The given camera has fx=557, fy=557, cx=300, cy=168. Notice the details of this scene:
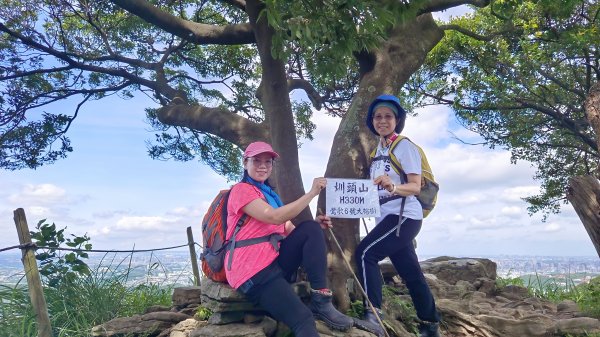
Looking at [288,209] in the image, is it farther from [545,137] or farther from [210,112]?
[545,137]

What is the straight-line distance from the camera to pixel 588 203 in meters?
5.92

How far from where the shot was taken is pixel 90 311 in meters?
5.94

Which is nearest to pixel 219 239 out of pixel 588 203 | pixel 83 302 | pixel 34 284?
pixel 34 284

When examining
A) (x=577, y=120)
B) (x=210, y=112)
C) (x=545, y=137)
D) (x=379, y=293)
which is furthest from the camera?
(x=545, y=137)

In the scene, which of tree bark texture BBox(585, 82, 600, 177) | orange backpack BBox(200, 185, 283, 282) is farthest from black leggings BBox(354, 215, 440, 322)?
tree bark texture BBox(585, 82, 600, 177)

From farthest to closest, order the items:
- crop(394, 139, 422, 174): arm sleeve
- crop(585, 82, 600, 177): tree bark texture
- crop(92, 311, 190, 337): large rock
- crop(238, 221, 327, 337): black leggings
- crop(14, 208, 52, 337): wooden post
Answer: crop(585, 82, 600, 177): tree bark texture
crop(92, 311, 190, 337): large rock
crop(14, 208, 52, 337): wooden post
crop(394, 139, 422, 174): arm sleeve
crop(238, 221, 327, 337): black leggings

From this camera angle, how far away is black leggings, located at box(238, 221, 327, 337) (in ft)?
13.5

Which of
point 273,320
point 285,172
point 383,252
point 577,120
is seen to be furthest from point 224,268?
point 577,120

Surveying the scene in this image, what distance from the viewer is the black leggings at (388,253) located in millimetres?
4711

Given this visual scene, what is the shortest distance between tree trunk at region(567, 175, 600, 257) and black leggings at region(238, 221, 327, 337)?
10.8ft

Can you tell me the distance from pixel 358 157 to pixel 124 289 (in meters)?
3.15

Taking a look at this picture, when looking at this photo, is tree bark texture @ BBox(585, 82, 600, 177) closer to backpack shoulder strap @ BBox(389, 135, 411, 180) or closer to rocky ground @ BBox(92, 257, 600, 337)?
rocky ground @ BBox(92, 257, 600, 337)

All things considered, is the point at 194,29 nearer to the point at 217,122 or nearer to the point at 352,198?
the point at 217,122

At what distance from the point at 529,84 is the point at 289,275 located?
906cm
